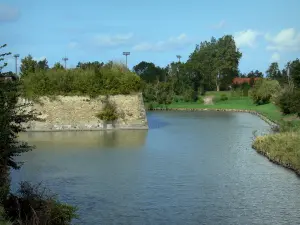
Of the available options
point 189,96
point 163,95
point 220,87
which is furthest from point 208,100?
point 220,87

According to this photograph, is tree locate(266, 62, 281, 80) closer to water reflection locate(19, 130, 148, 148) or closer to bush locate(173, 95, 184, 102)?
bush locate(173, 95, 184, 102)

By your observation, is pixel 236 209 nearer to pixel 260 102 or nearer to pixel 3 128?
pixel 3 128

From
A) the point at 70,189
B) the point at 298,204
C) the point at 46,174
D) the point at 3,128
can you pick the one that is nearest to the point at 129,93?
the point at 46,174

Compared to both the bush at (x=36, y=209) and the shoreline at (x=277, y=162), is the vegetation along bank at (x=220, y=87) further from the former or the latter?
the bush at (x=36, y=209)

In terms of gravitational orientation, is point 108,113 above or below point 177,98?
below

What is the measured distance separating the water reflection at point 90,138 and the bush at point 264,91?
3411 centimetres

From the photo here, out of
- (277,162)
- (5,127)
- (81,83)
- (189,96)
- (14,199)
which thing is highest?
(81,83)

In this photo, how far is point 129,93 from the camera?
37.6 meters

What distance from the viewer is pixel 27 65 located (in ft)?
133

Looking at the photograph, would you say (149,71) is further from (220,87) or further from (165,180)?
(165,180)

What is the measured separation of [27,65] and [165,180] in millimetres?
25691

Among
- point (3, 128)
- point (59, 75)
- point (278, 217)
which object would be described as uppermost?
point (59, 75)

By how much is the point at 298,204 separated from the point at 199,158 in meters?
8.81

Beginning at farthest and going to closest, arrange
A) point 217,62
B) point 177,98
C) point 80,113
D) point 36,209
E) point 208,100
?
point 217,62 < point 177,98 < point 208,100 < point 80,113 < point 36,209
